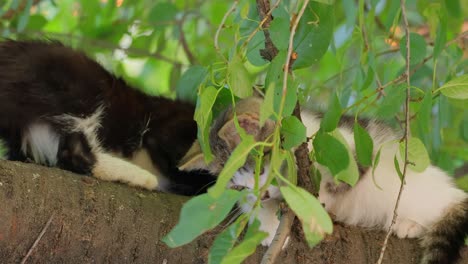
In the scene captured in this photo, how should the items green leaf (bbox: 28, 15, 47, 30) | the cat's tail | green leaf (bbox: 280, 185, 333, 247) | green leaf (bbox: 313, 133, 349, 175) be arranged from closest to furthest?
1. green leaf (bbox: 280, 185, 333, 247)
2. green leaf (bbox: 313, 133, 349, 175)
3. the cat's tail
4. green leaf (bbox: 28, 15, 47, 30)

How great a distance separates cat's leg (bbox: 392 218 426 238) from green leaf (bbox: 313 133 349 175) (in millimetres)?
825

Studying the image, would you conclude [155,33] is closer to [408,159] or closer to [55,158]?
[55,158]

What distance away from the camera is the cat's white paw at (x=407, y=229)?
228 cm

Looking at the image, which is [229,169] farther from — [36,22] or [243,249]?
[36,22]

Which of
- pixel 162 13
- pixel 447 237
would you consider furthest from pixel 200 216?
pixel 162 13

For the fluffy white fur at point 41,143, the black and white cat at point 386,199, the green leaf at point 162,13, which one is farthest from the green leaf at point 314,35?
the green leaf at point 162,13

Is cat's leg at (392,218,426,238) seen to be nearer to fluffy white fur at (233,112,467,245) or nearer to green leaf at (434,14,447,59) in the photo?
fluffy white fur at (233,112,467,245)

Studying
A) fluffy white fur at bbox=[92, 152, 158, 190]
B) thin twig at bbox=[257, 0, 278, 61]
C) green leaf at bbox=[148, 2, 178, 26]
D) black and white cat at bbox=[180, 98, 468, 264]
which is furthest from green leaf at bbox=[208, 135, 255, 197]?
green leaf at bbox=[148, 2, 178, 26]

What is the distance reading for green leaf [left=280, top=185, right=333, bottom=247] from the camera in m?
1.13

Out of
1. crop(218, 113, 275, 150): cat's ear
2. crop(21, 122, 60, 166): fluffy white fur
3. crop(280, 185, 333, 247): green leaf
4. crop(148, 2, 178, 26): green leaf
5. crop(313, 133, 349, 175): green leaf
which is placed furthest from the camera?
crop(148, 2, 178, 26): green leaf

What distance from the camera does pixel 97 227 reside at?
1.89 meters

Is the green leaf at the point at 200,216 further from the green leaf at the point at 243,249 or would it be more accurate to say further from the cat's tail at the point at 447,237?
the cat's tail at the point at 447,237

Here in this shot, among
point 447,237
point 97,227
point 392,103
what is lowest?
point 447,237

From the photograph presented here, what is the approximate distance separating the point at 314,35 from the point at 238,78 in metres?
0.22
